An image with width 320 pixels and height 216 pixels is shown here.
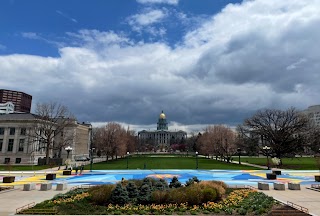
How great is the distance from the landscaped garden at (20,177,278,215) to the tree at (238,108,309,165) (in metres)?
49.1

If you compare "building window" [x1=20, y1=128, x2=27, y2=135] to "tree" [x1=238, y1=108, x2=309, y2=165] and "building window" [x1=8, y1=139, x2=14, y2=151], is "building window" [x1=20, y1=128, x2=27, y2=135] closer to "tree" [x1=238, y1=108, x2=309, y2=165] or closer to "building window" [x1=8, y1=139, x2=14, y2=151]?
"building window" [x1=8, y1=139, x2=14, y2=151]

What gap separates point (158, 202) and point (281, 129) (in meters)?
54.9

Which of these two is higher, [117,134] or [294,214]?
[117,134]

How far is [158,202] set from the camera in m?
15.4

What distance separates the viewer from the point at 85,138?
11700cm

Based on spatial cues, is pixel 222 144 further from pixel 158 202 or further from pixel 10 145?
pixel 158 202

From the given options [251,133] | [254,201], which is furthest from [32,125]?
[254,201]

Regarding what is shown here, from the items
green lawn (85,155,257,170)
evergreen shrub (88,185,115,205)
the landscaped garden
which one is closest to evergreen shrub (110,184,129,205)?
the landscaped garden

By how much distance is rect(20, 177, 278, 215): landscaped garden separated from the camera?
13.8 m

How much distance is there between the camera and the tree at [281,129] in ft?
199

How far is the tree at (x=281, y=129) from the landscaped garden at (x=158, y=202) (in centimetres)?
4911

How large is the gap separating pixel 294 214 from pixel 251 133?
56.8 meters

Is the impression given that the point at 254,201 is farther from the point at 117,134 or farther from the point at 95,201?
the point at 117,134

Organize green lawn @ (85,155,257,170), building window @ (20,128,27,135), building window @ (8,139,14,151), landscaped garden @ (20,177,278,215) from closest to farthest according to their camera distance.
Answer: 1. landscaped garden @ (20,177,278,215)
2. green lawn @ (85,155,257,170)
3. building window @ (8,139,14,151)
4. building window @ (20,128,27,135)
